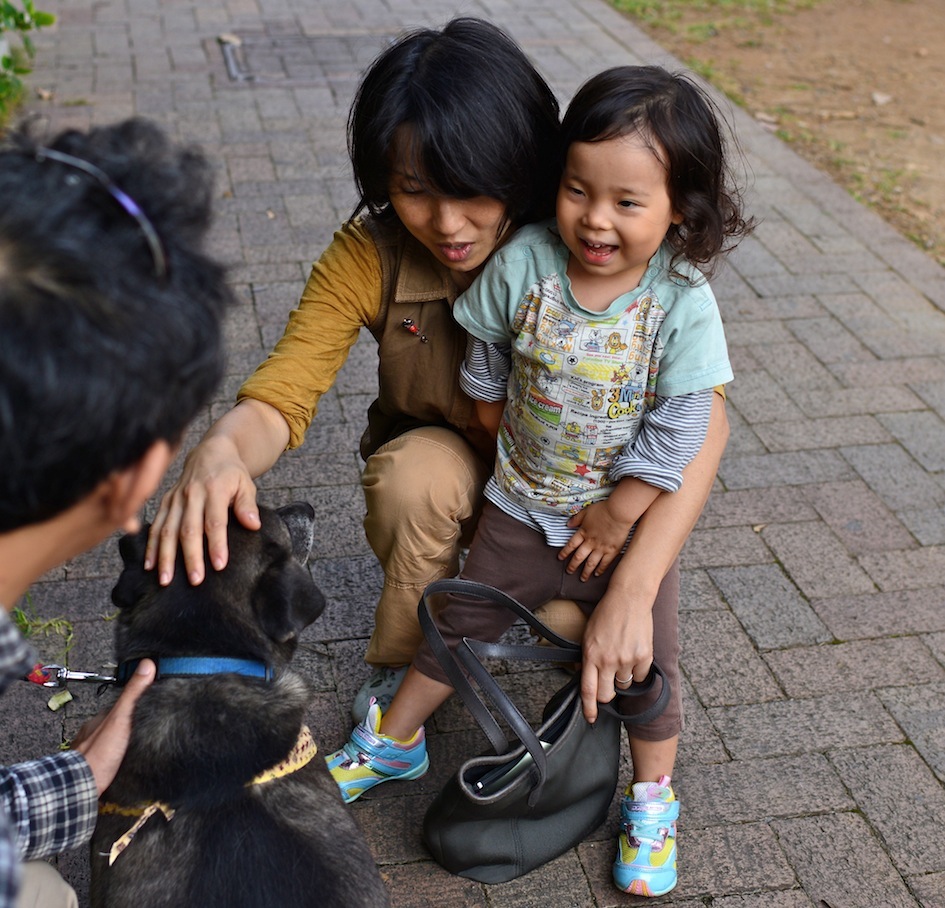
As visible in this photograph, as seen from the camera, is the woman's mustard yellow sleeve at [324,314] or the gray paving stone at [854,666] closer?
the woman's mustard yellow sleeve at [324,314]

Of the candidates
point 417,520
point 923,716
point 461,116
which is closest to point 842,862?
point 923,716

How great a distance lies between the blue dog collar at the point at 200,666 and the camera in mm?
2031

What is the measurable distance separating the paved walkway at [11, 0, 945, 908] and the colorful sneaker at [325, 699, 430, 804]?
69 millimetres

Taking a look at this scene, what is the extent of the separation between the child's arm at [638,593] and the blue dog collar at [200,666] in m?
0.81

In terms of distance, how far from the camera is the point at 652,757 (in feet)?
8.63

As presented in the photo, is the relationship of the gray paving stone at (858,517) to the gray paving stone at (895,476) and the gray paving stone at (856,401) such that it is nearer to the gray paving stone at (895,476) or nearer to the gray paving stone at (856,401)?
the gray paving stone at (895,476)

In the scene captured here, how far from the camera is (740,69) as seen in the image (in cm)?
846

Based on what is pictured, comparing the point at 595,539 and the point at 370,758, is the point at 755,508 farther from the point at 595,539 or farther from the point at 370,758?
the point at 370,758

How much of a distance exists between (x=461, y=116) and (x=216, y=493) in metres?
0.99

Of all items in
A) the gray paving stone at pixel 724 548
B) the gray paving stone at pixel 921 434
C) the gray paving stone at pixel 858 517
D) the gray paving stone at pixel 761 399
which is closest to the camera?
the gray paving stone at pixel 724 548

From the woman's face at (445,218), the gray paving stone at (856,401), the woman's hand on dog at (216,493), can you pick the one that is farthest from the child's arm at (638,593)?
the gray paving stone at (856,401)

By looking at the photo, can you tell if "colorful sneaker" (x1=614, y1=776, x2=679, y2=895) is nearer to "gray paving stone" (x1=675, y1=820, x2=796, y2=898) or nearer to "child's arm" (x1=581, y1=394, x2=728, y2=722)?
"gray paving stone" (x1=675, y1=820, x2=796, y2=898)

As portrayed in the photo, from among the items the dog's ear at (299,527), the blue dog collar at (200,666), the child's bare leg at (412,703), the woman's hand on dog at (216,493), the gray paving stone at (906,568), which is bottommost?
the gray paving stone at (906,568)

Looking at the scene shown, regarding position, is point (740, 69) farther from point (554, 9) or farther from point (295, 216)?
point (295, 216)
